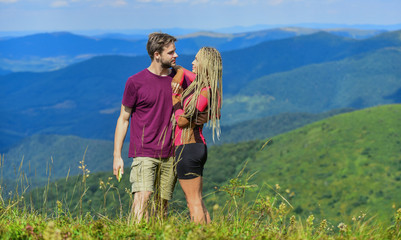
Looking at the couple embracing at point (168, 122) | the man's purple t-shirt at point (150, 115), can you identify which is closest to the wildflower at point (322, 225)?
the couple embracing at point (168, 122)

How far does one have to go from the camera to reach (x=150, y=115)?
6.04 metres

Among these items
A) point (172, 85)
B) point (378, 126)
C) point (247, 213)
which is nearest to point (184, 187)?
point (247, 213)

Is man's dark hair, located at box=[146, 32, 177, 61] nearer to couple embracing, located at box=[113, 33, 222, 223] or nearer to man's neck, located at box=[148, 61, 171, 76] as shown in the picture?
couple embracing, located at box=[113, 33, 222, 223]

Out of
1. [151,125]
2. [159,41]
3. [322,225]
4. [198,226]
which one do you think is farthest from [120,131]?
[322,225]

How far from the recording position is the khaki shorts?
594 cm

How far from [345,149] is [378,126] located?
31.7 feet

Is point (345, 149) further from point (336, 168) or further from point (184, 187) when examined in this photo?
point (184, 187)

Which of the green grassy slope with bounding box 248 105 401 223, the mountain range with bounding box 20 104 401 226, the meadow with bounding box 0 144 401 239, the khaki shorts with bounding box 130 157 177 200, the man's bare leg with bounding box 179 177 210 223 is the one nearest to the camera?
the meadow with bounding box 0 144 401 239

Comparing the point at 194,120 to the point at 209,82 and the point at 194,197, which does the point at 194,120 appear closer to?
the point at 209,82

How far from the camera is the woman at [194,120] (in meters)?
5.58

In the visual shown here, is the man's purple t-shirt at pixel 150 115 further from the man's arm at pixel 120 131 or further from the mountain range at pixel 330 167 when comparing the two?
the mountain range at pixel 330 167

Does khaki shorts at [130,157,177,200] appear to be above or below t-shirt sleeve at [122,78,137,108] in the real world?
below

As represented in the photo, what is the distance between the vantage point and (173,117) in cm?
607

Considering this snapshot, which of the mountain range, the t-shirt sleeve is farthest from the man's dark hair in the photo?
the mountain range
